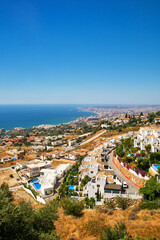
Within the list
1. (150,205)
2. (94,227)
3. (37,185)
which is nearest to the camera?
(94,227)

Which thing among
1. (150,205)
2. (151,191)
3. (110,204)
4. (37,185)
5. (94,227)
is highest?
(151,191)

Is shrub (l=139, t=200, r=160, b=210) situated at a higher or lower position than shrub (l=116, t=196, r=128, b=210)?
higher

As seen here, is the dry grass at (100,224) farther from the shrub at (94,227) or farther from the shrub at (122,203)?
the shrub at (122,203)

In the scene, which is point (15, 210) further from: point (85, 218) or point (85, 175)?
point (85, 175)

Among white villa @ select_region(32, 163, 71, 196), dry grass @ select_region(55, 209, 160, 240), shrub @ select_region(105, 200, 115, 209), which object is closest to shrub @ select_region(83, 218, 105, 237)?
dry grass @ select_region(55, 209, 160, 240)

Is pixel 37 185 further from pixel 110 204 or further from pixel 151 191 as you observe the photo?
pixel 151 191

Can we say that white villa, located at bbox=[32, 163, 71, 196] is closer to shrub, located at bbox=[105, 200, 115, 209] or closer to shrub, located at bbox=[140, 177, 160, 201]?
shrub, located at bbox=[105, 200, 115, 209]

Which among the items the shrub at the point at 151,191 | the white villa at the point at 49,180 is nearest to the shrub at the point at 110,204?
the shrub at the point at 151,191

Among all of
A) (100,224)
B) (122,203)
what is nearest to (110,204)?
(122,203)

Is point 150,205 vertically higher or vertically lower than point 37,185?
higher

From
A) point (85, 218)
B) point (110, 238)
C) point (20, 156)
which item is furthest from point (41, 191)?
point (20, 156)
